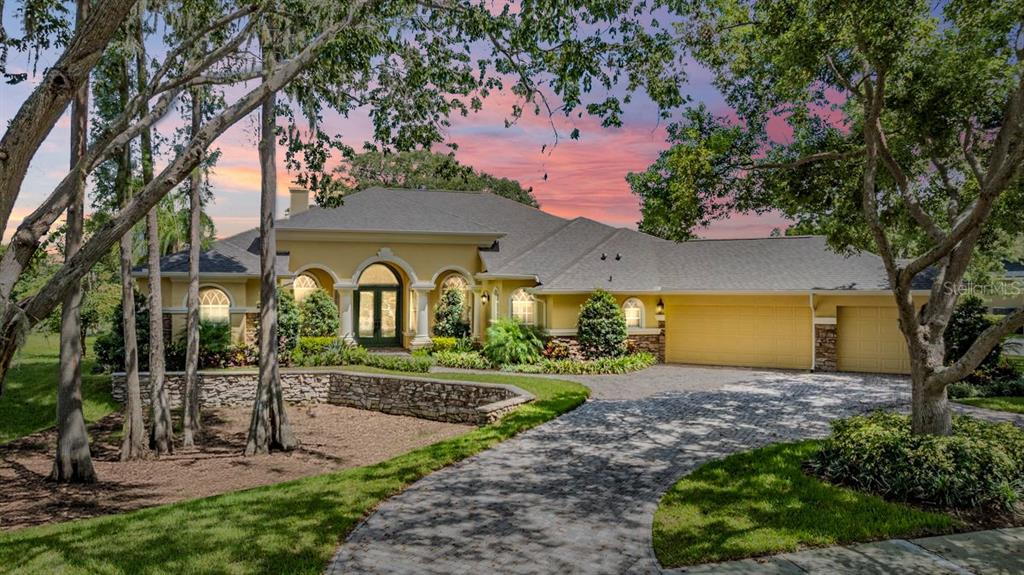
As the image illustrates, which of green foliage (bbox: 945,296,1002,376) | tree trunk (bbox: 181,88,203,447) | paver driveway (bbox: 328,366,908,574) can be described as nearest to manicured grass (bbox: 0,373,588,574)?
paver driveway (bbox: 328,366,908,574)

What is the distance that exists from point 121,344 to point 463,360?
10120 mm

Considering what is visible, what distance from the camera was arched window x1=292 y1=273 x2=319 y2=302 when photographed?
72.2ft

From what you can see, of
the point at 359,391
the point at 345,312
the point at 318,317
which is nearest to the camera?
the point at 359,391

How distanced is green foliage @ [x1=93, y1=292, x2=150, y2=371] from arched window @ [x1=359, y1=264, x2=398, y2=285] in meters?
7.31

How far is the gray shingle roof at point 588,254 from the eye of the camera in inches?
768

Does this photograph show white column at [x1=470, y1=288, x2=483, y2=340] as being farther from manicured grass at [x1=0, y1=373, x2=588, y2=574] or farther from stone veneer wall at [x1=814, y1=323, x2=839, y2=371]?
manicured grass at [x1=0, y1=373, x2=588, y2=574]

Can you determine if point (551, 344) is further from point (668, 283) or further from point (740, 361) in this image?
point (740, 361)

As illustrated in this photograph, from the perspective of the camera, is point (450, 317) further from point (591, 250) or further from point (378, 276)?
point (591, 250)

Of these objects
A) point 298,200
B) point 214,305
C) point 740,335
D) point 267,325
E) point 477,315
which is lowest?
point 740,335

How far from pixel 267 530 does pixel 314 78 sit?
6535 millimetres

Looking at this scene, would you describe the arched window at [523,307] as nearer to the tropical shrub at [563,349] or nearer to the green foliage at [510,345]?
the green foliage at [510,345]

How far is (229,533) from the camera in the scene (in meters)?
6.36

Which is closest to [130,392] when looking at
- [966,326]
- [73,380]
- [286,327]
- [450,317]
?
[73,380]

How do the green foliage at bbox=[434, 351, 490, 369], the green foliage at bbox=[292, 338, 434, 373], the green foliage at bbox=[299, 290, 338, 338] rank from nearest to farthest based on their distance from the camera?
1. the green foliage at bbox=[292, 338, 434, 373]
2. the green foliage at bbox=[434, 351, 490, 369]
3. the green foliage at bbox=[299, 290, 338, 338]
